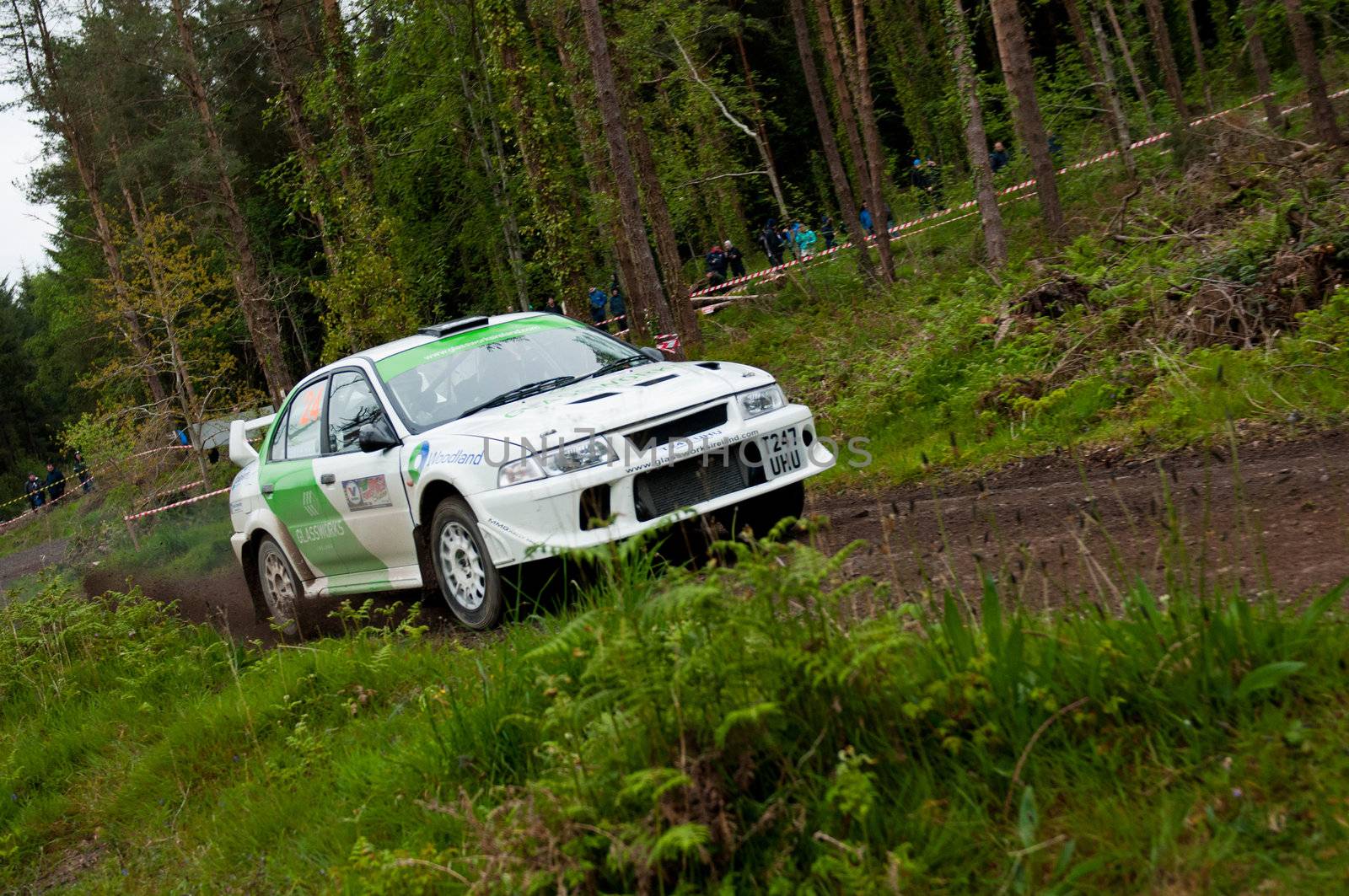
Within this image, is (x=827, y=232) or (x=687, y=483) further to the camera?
(x=827, y=232)

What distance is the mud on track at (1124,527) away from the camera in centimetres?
382

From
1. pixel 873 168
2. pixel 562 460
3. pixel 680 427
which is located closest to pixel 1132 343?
pixel 680 427

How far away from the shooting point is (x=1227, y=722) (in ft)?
9.93

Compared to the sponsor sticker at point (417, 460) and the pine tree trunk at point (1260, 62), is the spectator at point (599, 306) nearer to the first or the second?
the pine tree trunk at point (1260, 62)

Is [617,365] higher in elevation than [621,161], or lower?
lower

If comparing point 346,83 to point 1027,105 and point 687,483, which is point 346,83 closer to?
point 1027,105

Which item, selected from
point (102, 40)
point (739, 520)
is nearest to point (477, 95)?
point (102, 40)

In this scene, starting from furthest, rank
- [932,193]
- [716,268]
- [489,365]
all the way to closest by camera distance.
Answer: [716,268], [932,193], [489,365]

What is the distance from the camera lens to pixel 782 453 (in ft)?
21.9

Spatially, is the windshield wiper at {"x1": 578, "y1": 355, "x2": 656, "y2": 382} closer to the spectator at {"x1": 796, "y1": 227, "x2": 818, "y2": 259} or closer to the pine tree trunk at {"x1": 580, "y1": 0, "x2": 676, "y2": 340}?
the pine tree trunk at {"x1": 580, "y1": 0, "x2": 676, "y2": 340}

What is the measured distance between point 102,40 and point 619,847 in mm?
35354

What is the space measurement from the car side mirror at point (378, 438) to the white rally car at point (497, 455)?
11 mm

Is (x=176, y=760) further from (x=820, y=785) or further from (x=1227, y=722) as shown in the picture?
(x=1227, y=722)

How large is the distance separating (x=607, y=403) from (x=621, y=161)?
9.08 meters
